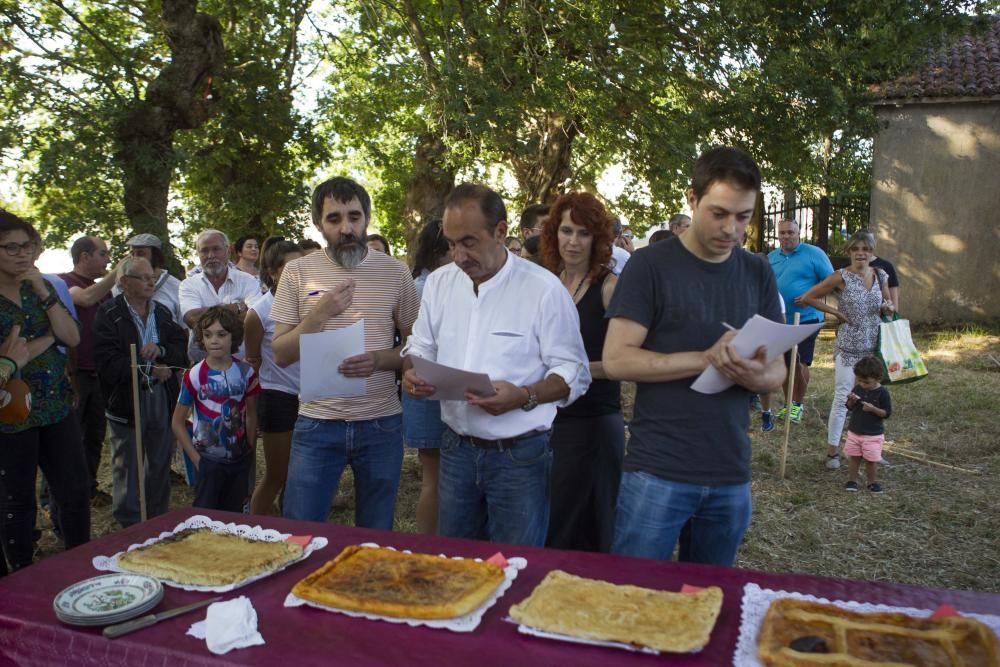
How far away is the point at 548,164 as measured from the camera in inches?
499

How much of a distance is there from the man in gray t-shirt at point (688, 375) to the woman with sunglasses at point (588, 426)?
88 cm

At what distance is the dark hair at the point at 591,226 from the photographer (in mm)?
3588

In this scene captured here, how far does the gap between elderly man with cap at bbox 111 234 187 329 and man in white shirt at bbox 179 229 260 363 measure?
0.08m

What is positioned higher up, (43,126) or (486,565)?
(43,126)

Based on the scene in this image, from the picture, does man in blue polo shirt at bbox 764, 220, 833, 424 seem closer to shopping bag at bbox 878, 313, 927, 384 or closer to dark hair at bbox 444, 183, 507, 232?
shopping bag at bbox 878, 313, 927, 384

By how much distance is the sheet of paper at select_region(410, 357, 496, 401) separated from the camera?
2518 millimetres

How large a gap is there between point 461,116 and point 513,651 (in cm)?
721

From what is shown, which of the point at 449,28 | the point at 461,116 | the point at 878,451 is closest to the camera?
the point at 878,451

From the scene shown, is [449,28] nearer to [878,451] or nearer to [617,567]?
[878,451]

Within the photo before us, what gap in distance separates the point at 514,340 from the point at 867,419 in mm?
4205

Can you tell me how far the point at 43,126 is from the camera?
28.6ft

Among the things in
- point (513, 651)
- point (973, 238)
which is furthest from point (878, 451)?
point (973, 238)

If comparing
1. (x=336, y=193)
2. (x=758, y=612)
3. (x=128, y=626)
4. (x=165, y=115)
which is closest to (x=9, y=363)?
(x=336, y=193)

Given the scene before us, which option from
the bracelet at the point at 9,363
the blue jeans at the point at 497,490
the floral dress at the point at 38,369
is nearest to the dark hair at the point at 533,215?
the blue jeans at the point at 497,490
